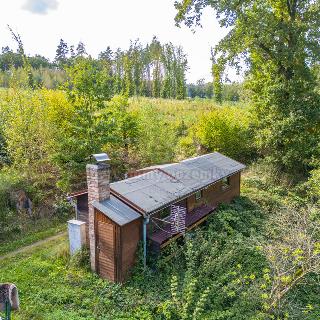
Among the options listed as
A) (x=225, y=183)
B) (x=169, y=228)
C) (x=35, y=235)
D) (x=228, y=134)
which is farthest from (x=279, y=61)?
(x=35, y=235)

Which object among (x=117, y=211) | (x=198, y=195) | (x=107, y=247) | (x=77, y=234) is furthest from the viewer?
(x=198, y=195)

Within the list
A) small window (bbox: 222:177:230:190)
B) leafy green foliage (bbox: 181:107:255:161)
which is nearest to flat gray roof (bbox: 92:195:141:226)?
small window (bbox: 222:177:230:190)

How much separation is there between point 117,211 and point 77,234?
2.42 m

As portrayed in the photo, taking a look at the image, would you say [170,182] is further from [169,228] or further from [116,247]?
[116,247]

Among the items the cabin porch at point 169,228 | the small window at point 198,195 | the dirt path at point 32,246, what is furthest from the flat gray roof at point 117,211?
the dirt path at point 32,246

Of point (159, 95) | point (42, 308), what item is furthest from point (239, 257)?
point (159, 95)

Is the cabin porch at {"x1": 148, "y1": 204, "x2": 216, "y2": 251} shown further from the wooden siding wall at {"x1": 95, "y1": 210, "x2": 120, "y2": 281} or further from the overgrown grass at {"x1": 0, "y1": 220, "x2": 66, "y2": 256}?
the overgrown grass at {"x1": 0, "y1": 220, "x2": 66, "y2": 256}

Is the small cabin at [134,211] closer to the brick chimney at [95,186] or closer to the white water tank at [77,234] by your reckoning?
the brick chimney at [95,186]

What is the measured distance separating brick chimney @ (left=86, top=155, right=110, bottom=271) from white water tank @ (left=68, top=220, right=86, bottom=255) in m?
0.75

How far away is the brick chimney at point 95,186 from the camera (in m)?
11.0

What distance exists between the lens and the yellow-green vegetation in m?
9.32

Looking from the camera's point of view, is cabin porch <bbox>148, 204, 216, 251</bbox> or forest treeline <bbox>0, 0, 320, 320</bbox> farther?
cabin porch <bbox>148, 204, 216, 251</bbox>

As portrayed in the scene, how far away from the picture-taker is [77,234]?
12.2 metres

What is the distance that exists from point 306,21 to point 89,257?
20.3 m
